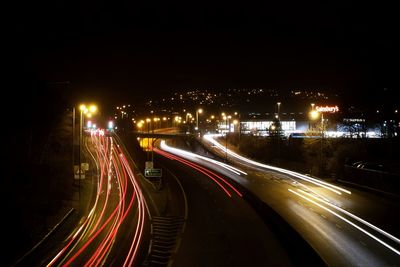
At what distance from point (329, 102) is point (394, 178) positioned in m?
81.2

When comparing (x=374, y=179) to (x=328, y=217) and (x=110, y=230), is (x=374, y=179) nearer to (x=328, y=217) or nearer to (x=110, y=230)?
(x=328, y=217)

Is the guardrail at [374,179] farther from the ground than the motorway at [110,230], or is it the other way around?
the guardrail at [374,179]

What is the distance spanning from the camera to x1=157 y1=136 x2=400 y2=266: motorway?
67.2 feet

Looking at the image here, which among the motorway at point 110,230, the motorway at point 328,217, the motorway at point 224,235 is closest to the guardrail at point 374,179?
the motorway at point 328,217

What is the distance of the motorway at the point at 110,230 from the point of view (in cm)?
2180

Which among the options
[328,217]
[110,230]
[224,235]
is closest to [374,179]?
[328,217]

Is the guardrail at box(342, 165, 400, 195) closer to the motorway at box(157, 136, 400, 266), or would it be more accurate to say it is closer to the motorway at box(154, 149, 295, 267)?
the motorway at box(157, 136, 400, 266)

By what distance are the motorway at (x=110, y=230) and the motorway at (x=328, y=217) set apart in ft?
29.4

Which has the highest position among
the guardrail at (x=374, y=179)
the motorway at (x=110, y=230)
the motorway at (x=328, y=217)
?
the guardrail at (x=374, y=179)

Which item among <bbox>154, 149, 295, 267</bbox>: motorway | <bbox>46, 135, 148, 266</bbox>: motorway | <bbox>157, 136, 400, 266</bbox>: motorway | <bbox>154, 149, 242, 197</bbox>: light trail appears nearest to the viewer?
<bbox>157, 136, 400, 266</bbox>: motorway

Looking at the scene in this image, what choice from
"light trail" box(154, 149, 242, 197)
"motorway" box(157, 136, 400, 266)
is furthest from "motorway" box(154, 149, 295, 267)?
"motorway" box(157, 136, 400, 266)

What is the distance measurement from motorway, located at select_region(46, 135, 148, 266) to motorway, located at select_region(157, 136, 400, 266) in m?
8.97

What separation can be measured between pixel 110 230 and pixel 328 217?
1322 cm

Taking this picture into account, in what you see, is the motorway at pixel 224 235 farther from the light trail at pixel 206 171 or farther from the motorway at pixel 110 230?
the motorway at pixel 110 230
